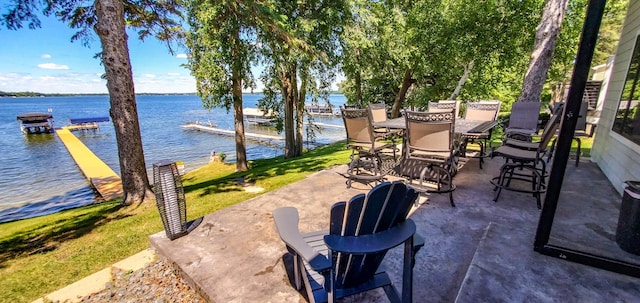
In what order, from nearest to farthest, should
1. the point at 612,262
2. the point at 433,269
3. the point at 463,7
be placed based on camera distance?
1. the point at 612,262
2. the point at 433,269
3. the point at 463,7

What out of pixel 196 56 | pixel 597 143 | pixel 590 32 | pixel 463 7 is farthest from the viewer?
pixel 463 7

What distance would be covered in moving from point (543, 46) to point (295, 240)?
23.4 ft

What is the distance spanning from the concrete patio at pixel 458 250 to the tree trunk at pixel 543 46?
9.72ft

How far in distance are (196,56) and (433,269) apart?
758 centimetres

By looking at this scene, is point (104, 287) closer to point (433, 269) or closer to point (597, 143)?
point (433, 269)

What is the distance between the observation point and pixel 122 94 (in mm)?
4031

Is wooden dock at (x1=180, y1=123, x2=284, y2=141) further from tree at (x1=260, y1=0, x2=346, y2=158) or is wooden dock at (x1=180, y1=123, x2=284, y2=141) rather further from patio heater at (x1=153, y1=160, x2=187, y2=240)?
patio heater at (x1=153, y1=160, x2=187, y2=240)

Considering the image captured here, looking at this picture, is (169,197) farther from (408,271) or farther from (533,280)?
(533,280)

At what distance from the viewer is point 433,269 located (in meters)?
2.18

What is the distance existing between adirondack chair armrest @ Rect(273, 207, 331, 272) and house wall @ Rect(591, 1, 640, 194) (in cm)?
432

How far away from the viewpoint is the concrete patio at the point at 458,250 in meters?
1.85

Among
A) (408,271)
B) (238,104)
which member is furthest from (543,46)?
(238,104)

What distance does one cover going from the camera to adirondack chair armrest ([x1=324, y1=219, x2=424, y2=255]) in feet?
4.21

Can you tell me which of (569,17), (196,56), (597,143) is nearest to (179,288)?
(196,56)
